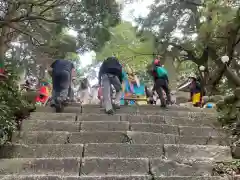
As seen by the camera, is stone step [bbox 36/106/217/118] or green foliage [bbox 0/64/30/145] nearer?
green foliage [bbox 0/64/30/145]

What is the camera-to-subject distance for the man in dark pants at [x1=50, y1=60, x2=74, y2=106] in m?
7.66

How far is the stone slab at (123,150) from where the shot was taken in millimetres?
4715

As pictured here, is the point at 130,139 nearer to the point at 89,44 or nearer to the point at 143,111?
the point at 143,111

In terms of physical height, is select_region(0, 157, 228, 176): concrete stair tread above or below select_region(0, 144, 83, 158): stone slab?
below

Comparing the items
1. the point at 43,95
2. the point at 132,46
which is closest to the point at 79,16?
the point at 43,95

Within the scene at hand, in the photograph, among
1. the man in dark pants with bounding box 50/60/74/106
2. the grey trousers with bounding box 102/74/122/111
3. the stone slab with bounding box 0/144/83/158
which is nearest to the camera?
the stone slab with bounding box 0/144/83/158

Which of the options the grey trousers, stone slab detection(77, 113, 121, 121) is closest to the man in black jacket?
the grey trousers

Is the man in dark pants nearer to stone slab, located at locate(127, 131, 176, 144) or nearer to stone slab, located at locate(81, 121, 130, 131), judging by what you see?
stone slab, located at locate(81, 121, 130, 131)

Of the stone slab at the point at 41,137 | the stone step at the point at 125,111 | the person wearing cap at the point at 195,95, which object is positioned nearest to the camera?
the stone slab at the point at 41,137

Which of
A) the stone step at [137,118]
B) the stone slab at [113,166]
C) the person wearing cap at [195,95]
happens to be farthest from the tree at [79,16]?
the stone slab at [113,166]

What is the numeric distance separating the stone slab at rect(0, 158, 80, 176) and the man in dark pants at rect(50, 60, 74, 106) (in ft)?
11.0

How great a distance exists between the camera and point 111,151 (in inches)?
187

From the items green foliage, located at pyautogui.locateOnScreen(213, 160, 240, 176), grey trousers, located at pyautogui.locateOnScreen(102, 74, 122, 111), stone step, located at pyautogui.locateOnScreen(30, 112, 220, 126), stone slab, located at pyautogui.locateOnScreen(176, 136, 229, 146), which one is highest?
grey trousers, located at pyautogui.locateOnScreen(102, 74, 122, 111)

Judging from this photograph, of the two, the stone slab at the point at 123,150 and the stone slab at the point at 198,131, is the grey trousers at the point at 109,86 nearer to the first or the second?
the stone slab at the point at 198,131
